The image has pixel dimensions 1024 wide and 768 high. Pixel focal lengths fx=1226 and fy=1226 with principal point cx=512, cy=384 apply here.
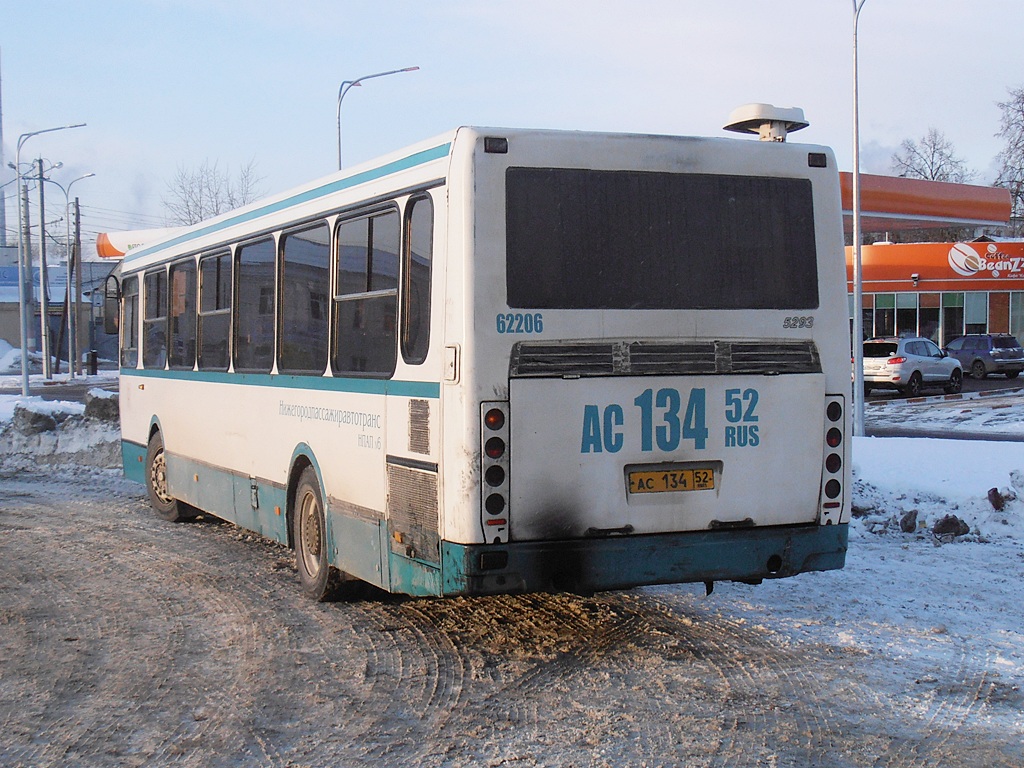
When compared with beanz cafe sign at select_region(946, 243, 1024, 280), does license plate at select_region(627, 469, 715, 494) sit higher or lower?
lower

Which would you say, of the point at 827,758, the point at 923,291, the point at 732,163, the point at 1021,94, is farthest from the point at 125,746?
the point at 1021,94

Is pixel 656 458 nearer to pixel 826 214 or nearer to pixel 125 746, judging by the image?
pixel 826 214

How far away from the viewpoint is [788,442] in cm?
712

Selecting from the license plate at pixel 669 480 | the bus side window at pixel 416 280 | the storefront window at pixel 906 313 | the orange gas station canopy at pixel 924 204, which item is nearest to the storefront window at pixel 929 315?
the storefront window at pixel 906 313

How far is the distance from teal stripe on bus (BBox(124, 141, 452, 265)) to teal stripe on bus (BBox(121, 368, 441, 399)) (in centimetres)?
125

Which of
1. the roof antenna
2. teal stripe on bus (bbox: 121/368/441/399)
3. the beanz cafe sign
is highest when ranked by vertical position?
the beanz cafe sign

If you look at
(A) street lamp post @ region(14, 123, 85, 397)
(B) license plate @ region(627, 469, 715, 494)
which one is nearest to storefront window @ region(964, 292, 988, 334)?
(A) street lamp post @ region(14, 123, 85, 397)

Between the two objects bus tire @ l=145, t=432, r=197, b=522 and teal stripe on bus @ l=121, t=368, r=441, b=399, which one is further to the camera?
bus tire @ l=145, t=432, r=197, b=522

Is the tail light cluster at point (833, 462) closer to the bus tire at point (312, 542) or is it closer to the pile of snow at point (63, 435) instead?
the bus tire at point (312, 542)

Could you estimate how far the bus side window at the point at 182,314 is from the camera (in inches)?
447

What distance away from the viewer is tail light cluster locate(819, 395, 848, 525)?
23.7 ft

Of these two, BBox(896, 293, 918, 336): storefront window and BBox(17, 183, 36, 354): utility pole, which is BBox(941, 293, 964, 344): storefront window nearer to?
BBox(896, 293, 918, 336): storefront window

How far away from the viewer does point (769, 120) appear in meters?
7.67

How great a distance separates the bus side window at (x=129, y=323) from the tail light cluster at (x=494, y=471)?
26.2 ft
